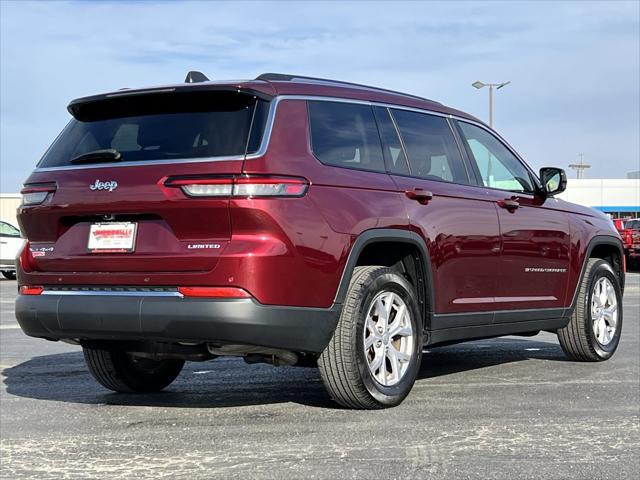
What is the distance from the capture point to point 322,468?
4.26 m

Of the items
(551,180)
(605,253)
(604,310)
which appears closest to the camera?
(551,180)

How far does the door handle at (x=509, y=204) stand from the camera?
6.79 meters

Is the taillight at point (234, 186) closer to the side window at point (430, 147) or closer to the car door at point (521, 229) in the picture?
the side window at point (430, 147)

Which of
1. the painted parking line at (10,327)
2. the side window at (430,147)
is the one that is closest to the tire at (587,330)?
the side window at (430,147)

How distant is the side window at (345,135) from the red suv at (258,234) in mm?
13

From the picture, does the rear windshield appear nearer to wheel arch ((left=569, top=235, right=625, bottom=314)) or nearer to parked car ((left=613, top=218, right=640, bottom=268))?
wheel arch ((left=569, top=235, right=625, bottom=314))

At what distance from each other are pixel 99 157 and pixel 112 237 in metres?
0.50

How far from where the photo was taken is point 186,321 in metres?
4.94

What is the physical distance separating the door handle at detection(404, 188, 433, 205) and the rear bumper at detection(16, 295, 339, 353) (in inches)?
39.6

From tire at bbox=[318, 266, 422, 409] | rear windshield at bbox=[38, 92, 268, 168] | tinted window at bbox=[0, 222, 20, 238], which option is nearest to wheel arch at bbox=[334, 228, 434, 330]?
tire at bbox=[318, 266, 422, 409]

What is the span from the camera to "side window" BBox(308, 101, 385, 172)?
18.0 ft

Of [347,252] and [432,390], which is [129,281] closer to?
[347,252]

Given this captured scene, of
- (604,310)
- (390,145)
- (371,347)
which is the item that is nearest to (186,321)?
(371,347)

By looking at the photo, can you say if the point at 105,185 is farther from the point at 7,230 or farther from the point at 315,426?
the point at 7,230
